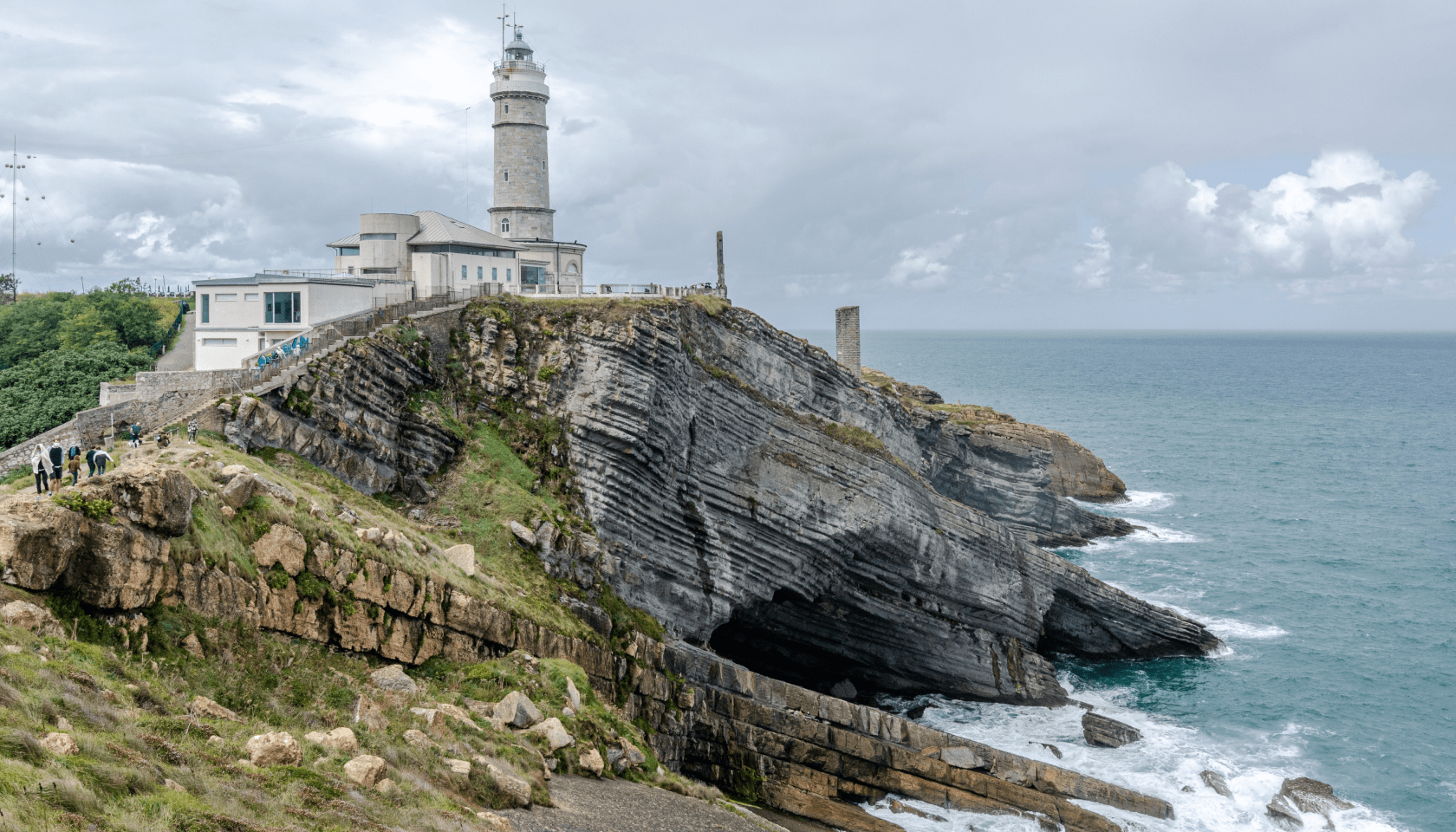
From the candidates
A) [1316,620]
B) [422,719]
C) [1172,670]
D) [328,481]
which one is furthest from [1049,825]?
[1316,620]

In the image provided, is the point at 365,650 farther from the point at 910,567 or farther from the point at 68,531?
the point at 910,567

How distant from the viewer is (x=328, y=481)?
28.0 metres

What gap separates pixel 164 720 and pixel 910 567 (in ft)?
102

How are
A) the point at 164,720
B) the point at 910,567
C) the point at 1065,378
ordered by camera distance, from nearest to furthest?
the point at 164,720, the point at 910,567, the point at 1065,378

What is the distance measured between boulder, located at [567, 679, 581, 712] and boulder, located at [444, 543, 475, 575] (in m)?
4.23

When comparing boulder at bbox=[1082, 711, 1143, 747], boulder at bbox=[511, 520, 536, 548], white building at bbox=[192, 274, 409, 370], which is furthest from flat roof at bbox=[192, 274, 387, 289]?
boulder at bbox=[1082, 711, 1143, 747]

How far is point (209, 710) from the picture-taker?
14.8m

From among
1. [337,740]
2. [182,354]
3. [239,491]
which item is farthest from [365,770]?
[182,354]

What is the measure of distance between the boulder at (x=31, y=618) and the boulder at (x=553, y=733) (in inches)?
355

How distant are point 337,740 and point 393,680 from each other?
214 inches

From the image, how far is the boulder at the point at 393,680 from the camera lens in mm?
20094

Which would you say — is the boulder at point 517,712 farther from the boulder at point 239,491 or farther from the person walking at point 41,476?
the person walking at point 41,476

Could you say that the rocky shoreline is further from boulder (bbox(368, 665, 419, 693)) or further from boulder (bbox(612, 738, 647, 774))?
boulder (bbox(612, 738, 647, 774))

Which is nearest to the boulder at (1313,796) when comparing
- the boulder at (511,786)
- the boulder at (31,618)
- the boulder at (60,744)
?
the boulder at (511,786)
